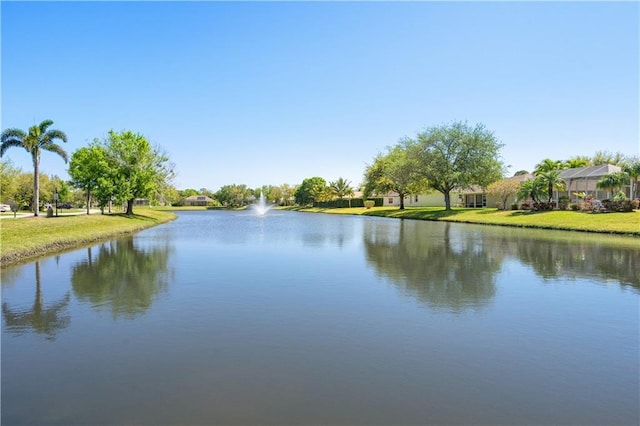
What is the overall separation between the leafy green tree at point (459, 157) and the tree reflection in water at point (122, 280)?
38.8 m

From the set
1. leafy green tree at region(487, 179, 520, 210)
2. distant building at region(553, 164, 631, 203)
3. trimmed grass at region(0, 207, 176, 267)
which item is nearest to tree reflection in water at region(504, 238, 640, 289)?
trimmed grass at region(0, 207, 176, 267)

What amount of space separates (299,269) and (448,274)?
196 inches

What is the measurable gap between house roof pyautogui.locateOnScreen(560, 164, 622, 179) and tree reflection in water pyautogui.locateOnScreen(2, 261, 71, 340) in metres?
52.0

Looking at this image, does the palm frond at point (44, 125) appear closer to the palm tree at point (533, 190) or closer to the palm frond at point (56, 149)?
the palm frond at point (56, 149)

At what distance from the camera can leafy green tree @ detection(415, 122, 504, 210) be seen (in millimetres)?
49062

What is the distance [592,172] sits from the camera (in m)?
47.2

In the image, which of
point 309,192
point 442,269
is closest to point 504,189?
point 442,269

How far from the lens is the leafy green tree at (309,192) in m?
100

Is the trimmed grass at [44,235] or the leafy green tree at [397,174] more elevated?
the leafy green tree at [397,174]

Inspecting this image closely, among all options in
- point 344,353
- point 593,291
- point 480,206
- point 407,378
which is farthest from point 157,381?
point 480,206

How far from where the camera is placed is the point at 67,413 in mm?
4586

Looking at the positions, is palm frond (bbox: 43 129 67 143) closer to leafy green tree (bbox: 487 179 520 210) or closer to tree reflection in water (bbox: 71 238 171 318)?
tree reflection in water (bbox: 71 238 171 318)

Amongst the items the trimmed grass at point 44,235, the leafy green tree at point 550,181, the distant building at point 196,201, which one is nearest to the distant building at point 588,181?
the leafy green tree at point 550,181

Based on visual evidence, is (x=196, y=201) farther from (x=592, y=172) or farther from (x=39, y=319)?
(x=39, y=319)
